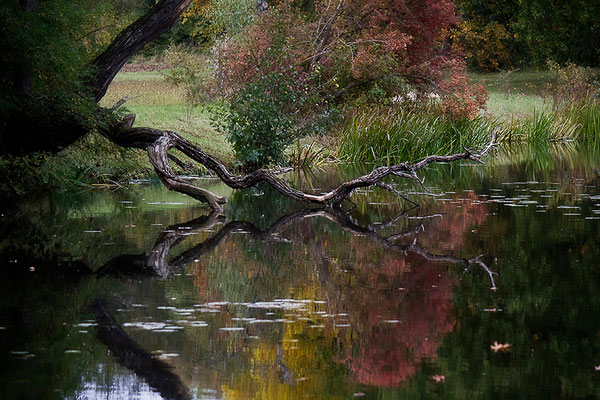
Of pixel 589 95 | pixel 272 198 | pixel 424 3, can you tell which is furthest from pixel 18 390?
pixel 589 95

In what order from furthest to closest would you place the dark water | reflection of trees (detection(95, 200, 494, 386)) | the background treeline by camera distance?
the background treeline < reflection of trees (detection(95, 200, 494, 386)) < the dark water

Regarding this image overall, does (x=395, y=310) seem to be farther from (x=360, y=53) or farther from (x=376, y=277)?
(x=360, y=53)

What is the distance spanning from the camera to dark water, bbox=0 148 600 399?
6.09 metres

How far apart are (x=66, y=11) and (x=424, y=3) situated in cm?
1407

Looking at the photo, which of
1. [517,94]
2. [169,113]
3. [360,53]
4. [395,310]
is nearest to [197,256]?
[395,310]

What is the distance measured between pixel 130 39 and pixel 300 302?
9131 millimetres

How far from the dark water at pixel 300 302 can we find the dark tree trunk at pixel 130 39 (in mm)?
2516

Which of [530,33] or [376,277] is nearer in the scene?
[376,277]

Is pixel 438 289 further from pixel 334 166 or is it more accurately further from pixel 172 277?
pixel 334 166

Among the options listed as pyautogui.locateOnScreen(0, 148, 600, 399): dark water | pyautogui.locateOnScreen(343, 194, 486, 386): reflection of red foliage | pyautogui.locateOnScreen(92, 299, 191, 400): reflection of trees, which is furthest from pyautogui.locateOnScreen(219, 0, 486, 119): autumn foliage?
pyautogui.locateOnScreen(92, 299, 191, 400): reflection of trees

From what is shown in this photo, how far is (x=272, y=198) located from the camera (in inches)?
651

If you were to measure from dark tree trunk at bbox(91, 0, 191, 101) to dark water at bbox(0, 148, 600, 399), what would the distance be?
2516mm

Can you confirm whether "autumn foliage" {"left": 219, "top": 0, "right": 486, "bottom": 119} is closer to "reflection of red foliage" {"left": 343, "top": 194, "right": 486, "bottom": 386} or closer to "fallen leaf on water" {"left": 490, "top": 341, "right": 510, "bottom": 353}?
"reflection of red foliage" {"left": 343, "top": 194, "right": 486, "bottom": 386}

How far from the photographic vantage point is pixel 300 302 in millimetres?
8242
